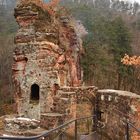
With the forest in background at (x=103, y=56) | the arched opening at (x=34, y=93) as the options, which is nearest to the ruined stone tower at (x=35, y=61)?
the arched opening at (x=34, y=93)

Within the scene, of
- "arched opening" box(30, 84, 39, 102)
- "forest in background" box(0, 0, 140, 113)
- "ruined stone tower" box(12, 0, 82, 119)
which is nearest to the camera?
"ruined stone tower" box(12, 0, 82, 119)


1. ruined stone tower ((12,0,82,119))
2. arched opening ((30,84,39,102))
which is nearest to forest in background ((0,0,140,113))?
ruined stone tower ((12,0,82,119))

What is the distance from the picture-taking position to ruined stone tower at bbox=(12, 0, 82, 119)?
60.1ft

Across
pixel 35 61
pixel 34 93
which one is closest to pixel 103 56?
pixel 34 93

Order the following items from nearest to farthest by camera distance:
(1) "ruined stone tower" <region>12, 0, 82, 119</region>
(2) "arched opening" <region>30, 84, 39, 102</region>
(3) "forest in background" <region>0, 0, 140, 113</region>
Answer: (1) "ruined stone tower" <region>12, 0, 82, 119</region>
(2) "arched opening" <region>30, 84, 39, 102</region>
(3) "forest in background" <region>0, 0, 140, 113</region>

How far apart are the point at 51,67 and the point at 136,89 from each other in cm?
2599

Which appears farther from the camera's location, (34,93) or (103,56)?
(103,56)

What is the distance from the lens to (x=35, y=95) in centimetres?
1914

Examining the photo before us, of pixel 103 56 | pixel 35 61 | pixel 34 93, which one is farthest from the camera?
pixel 103 56

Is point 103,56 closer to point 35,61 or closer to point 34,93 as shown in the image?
point 34,93

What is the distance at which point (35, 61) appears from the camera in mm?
18500

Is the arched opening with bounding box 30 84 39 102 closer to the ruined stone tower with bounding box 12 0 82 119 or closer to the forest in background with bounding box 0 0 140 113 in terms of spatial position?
the ruined stone tower with bounding box 12 0 82 119

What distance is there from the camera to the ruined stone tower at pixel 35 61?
18.3m

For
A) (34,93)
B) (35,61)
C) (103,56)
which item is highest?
(35,61)
